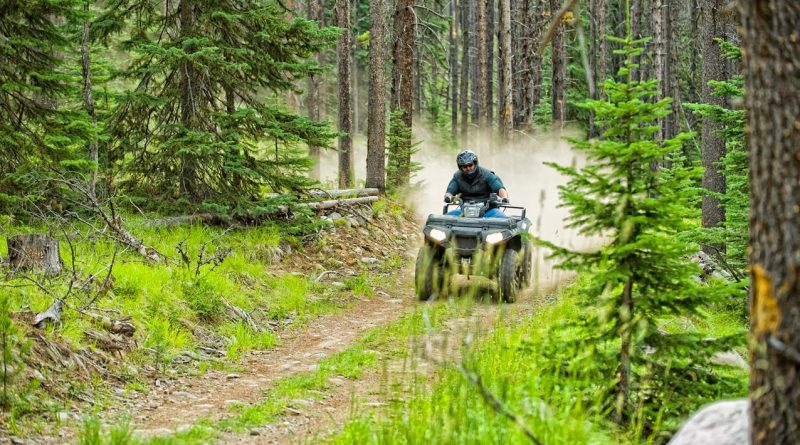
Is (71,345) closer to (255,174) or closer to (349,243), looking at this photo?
(255,174)

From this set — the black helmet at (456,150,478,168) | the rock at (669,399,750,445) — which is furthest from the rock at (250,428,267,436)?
the black helmet at (456,150,478,168)

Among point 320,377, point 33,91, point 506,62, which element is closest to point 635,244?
point 320,377

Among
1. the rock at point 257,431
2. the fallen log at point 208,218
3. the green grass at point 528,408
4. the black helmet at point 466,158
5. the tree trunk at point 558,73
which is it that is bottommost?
the rock at point 257,431

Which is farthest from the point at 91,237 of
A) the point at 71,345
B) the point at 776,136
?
the point at 776,136

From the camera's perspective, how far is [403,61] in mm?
19594

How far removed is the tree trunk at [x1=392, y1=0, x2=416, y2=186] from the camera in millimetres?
19531

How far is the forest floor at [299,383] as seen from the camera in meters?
4.92

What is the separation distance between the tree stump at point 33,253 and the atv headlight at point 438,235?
4807mm

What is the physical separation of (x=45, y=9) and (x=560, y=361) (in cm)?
850

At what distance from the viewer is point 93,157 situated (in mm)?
10227

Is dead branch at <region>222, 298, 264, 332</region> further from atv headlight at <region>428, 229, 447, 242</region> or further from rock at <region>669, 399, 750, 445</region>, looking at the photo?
rock at <region>669, 399, 750, 445</region>

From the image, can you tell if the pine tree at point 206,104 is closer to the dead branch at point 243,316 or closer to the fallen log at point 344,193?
the fallen log at point 344,193

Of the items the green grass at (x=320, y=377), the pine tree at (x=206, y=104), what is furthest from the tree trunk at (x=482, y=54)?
the green grass at (x=320, y=377)

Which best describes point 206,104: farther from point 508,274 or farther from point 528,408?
point 528,408
